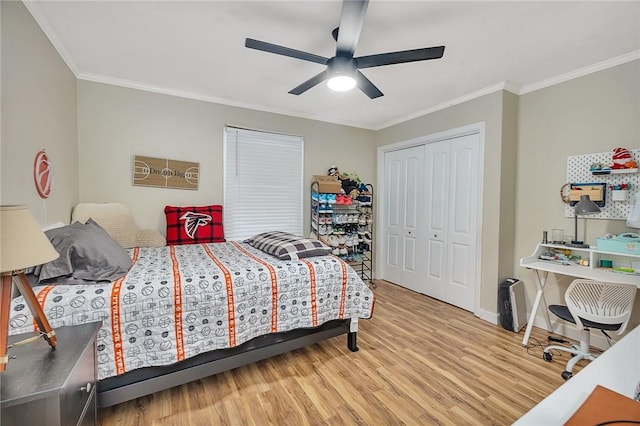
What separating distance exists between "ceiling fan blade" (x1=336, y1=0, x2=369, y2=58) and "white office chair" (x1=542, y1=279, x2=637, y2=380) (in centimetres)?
249

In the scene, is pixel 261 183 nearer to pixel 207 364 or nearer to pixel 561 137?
pixel 207 364

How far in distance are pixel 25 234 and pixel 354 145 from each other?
3.94m

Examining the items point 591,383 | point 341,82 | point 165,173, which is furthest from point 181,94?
point 591,383

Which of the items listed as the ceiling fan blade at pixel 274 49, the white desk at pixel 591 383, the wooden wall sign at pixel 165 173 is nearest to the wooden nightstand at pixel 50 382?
the white desk at pixel 591 383

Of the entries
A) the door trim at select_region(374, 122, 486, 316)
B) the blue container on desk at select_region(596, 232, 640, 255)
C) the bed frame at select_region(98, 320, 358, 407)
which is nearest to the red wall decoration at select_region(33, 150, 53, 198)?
the bed frame at select_region(98, 320, 358, 407)

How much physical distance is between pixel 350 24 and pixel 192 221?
2.53m

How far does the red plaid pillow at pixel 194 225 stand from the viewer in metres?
3.12

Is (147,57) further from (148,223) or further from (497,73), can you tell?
(497,73)

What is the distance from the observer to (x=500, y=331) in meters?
2.85

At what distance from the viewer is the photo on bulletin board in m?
2.46

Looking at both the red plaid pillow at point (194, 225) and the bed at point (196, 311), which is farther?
the red plaid pillow at point (194, 225)

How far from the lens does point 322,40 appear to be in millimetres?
2174

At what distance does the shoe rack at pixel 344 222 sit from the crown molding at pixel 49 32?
2.73 m

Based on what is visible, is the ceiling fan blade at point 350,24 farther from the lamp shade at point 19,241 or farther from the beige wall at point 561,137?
the beige wall at point 561,137
